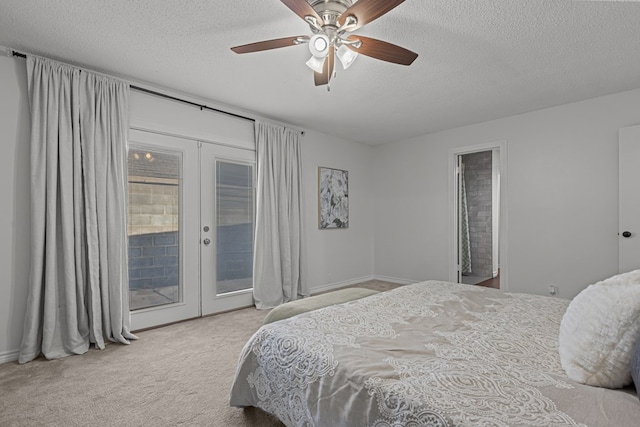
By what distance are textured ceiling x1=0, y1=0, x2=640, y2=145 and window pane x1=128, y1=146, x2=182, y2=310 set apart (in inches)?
31.3

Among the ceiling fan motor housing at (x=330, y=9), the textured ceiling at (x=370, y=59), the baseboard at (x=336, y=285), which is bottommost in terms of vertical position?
the baseboard at (x=336, y=285)

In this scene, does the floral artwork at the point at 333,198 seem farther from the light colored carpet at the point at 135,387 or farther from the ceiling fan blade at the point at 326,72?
the ceiling fan blade at the point at 326,72

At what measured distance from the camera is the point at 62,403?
6.29ft

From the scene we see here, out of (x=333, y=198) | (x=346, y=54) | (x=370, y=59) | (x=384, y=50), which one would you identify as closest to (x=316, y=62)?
(x=346, y=54)

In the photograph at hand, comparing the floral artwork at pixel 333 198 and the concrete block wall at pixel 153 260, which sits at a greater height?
the floral artwork at pixel 333 198

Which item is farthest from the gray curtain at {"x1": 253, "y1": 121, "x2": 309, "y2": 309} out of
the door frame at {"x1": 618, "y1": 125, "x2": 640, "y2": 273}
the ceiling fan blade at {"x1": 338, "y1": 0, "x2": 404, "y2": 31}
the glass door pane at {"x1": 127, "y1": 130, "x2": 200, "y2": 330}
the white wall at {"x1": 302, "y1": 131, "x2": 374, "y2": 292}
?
the door frame at {"x1": 618, "y1": 125, "x2": 640, "y2": 273}

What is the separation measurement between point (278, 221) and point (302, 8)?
283 cm

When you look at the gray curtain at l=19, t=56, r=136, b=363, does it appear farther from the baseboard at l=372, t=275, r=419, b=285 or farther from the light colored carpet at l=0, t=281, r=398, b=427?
the baseboard at l=372, t=275, r=419, b=285

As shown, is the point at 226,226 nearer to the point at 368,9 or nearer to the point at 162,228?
the point at 162,228

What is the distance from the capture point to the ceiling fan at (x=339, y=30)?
5.46ft

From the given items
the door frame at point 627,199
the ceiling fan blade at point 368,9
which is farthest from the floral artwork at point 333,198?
the door frame at point 627,199

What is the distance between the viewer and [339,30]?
1.89 m

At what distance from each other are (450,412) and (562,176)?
386cm

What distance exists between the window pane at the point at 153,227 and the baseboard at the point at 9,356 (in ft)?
2.78
